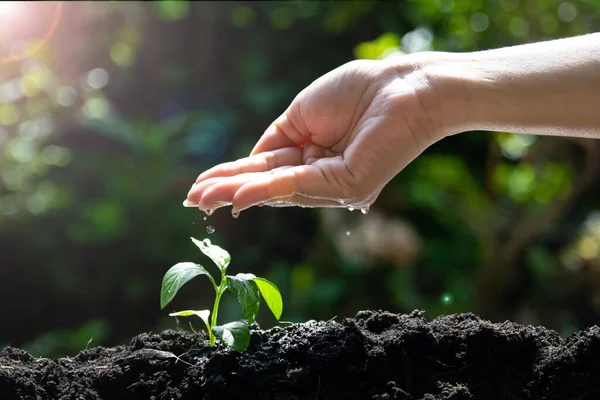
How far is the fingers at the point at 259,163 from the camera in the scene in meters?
1.07

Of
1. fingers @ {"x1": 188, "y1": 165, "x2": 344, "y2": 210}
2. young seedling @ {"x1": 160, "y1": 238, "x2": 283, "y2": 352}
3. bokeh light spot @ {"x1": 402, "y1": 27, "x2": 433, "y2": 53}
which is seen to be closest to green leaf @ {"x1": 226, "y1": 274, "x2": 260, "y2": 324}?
young seedling @ {"x1": 160, "y1": 238, "x2": 283, "y2": 352}

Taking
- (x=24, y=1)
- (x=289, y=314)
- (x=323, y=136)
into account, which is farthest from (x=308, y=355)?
(x=24, y=1)

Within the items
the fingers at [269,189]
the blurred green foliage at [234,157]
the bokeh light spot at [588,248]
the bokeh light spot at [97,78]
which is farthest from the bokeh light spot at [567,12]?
the bokeh light spot at [97,78]

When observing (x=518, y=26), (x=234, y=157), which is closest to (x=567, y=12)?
(x=518, y=26)

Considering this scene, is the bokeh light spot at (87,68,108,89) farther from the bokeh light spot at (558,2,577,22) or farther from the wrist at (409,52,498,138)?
the wrist at (409,52,498,138)

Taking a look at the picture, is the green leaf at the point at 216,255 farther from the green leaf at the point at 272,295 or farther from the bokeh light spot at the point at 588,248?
the bokeh light spot at the point at 588,248

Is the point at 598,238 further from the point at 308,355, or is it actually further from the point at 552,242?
the point at 308,355

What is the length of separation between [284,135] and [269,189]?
0.27m

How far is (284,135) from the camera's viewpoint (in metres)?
1.20

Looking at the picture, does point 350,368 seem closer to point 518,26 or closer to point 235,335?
point 235,335

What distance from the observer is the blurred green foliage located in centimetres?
216

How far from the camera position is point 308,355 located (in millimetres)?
836

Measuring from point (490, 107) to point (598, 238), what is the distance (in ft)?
5.18

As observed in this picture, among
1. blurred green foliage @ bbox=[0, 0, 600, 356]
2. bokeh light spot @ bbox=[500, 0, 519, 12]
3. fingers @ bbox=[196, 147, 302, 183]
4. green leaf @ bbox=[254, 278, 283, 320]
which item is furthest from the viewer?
bokeh light spot @ bbox=[500, 0, 519, 12]
